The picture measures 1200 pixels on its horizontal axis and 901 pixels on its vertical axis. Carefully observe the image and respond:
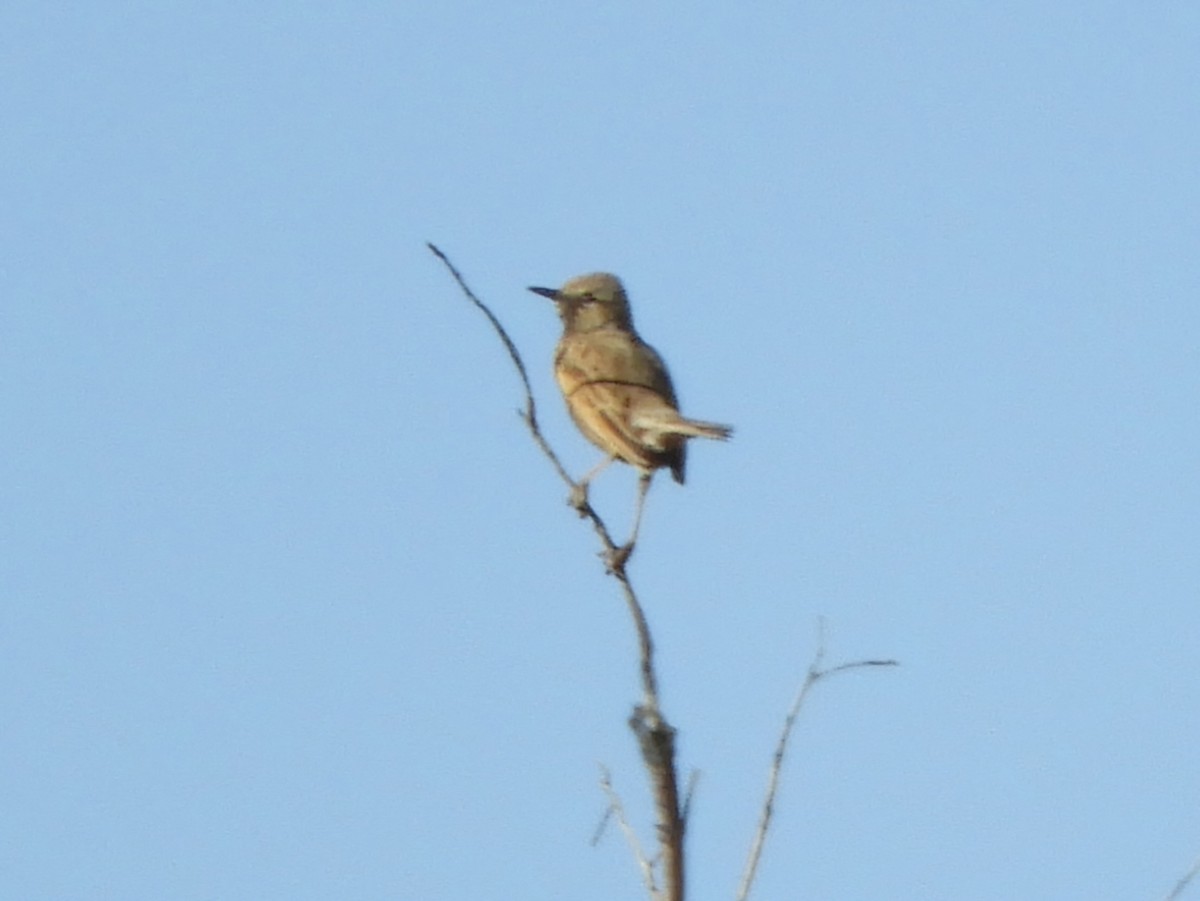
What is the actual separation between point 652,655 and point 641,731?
296 mm

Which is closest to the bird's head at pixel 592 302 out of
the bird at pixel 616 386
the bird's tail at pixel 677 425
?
the bird at pixel 616 386

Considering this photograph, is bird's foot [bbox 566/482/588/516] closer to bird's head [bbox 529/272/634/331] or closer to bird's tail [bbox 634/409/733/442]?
bird's tail [bbox 634/409/733/442]

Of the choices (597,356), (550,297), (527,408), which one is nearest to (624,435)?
(597,356)

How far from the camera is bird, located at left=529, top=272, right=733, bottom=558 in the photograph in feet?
33.4

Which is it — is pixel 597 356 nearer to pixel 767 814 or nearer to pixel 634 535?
pixel 634 535

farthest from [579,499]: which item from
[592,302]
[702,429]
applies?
[592,302]

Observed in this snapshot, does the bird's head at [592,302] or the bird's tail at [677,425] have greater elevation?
the bird's head at [592,302]

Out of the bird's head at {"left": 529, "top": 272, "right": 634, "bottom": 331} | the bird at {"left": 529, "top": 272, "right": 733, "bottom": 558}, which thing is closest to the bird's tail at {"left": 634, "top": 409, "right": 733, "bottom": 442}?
the bird at {"left": 529, "top": 272, "right": 733, "bottom": 558}

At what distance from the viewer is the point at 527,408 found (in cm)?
628

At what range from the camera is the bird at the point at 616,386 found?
10172mm

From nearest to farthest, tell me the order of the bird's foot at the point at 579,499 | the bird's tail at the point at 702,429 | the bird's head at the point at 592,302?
the bird's foot at the point at 579,499 → the bird's tail at the point at 702,429 → the bird's head at the point at 592,302

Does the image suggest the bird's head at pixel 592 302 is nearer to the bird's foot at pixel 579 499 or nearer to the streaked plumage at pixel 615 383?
the streaked plumage at pixel 615 383

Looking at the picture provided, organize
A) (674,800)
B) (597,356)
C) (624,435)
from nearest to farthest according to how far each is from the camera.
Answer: (674,800), (624,435), (597,356)

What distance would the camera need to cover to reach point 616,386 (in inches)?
429
